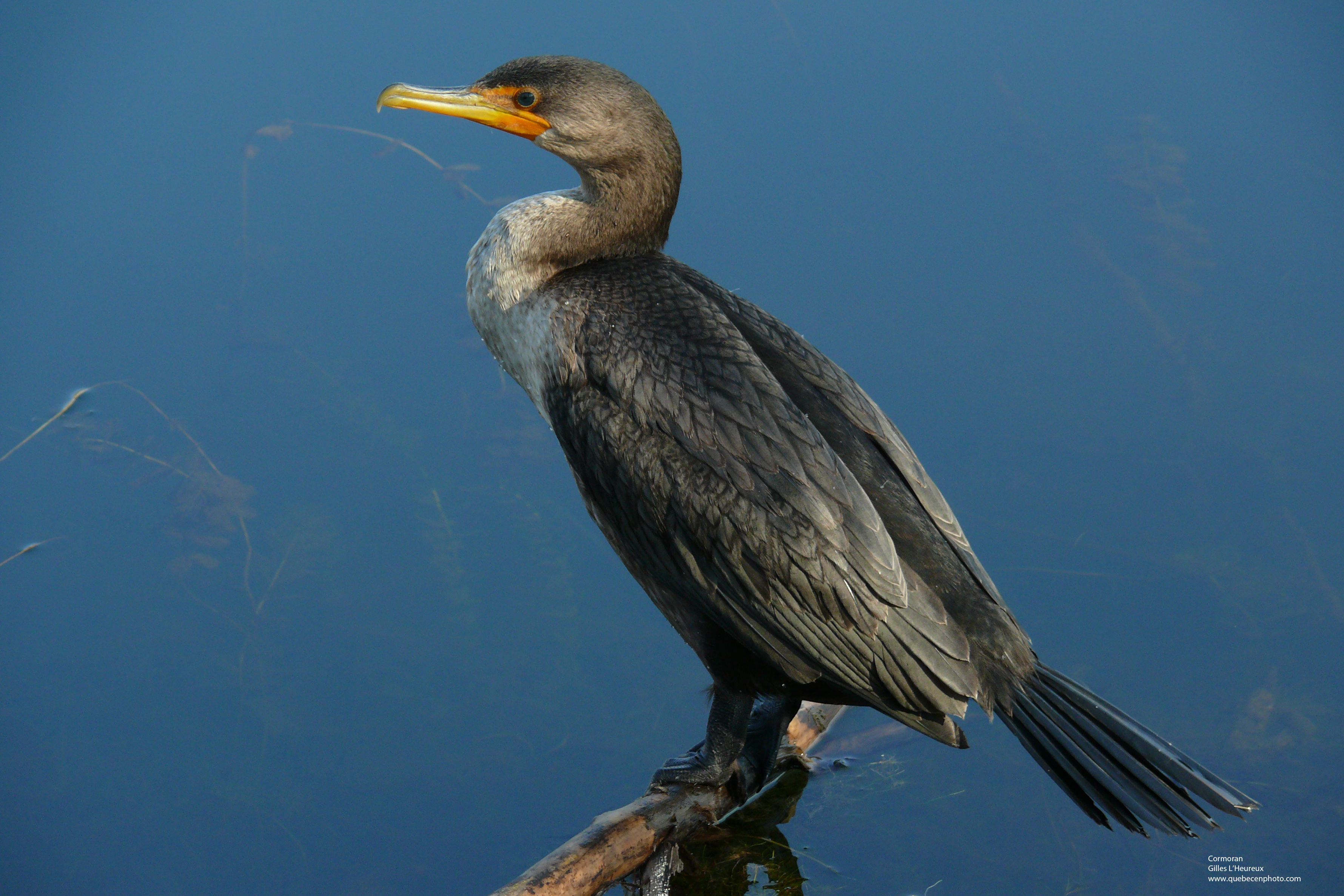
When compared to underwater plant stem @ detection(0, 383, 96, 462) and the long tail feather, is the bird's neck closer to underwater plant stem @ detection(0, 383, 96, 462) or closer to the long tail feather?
the long tail feather

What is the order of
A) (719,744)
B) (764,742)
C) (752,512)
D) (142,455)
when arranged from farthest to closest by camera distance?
(142,455) < (764,742) < (719,744) < (752,512)

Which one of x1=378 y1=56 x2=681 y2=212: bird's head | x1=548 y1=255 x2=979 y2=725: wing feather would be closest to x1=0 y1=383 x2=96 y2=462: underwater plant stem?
x1=378 y1=56 x2=681 y2=212: bird's head

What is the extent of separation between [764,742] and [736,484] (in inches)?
39.2

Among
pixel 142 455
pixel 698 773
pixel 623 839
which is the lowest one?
pixel 623 839

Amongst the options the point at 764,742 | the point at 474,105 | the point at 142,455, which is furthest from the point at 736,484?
the point at 142,455

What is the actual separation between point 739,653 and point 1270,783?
68.6 inches

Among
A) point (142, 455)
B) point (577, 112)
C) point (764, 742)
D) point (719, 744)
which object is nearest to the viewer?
point (577, 112)

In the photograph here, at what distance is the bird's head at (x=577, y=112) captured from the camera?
275 cm

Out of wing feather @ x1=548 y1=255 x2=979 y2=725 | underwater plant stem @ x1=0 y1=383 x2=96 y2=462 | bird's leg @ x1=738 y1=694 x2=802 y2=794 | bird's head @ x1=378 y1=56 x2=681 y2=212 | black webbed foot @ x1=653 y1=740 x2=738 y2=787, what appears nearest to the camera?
wing feather @ x1=548 y1=255 x2=979 y2=725

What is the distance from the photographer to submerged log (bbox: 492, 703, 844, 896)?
240cm

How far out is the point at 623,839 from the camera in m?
2.62

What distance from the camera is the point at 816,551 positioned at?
237cm

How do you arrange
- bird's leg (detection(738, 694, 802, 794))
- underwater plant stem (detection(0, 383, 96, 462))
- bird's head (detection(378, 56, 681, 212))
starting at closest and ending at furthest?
bird's head (detection(378, 56, 681, 212)) → bird's leg (detection(738, 694, 802, 794)) → underwater plant stem (detection(0, 383, 96, 462))

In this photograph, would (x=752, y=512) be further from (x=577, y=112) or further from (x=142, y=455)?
(x=142, y=455)
